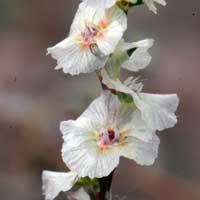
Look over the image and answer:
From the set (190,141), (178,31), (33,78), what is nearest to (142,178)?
(190,141)

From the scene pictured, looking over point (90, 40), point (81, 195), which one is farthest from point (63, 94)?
point (90, 40)

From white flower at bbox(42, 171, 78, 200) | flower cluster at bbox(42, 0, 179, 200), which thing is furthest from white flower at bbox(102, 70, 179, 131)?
white flower at bbox(42, 171, 78, 200)

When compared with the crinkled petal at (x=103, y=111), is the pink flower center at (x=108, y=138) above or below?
below

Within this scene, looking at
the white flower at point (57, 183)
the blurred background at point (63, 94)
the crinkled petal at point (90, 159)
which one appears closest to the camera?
the crinkled petal at point (90, 159)

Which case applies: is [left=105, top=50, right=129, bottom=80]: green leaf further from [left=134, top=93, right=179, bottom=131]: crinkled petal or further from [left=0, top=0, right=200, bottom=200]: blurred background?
[left=0, top=0, right=200, bottom=200]: blurred background

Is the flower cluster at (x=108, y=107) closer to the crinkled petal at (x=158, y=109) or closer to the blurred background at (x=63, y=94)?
the crinkled petal at (x=158, y=109)

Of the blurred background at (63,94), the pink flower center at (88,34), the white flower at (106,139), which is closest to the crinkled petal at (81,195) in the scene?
the white flower at (106,139)

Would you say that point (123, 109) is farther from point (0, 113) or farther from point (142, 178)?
point (0, 113)
